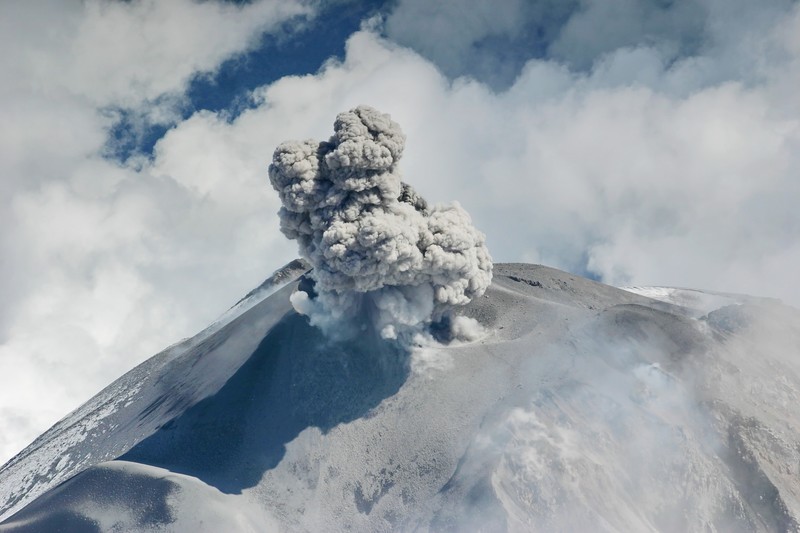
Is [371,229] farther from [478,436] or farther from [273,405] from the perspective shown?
[273,405]

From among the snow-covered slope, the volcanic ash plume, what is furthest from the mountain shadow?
the volcanic ash plume

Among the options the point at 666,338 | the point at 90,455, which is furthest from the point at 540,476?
the point at 90,455

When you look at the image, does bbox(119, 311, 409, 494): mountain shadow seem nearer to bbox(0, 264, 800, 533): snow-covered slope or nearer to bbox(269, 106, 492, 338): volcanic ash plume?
bbox(0, 264, 800, 533): snow-covered slope

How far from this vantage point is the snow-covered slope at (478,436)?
124 ft

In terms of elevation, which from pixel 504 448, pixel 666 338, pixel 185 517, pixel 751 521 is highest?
pixel 185 517

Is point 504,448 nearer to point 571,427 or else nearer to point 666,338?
point 571,427

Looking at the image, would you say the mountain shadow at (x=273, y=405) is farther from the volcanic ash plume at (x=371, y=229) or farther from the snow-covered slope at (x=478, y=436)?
Result: the volcanic ash plume at (x=371, y=229)

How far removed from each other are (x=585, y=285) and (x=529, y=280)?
5.31 m

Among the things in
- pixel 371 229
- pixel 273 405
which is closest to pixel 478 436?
pixel 371 229

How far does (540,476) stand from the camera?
37562 millimetres

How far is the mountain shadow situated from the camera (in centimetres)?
4334

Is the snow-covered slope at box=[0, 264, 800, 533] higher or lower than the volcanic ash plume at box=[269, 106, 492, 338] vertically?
lower

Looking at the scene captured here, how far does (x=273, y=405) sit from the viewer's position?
46031mm

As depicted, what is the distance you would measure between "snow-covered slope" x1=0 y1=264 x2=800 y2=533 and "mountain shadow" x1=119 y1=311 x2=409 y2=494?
3.7 inches
